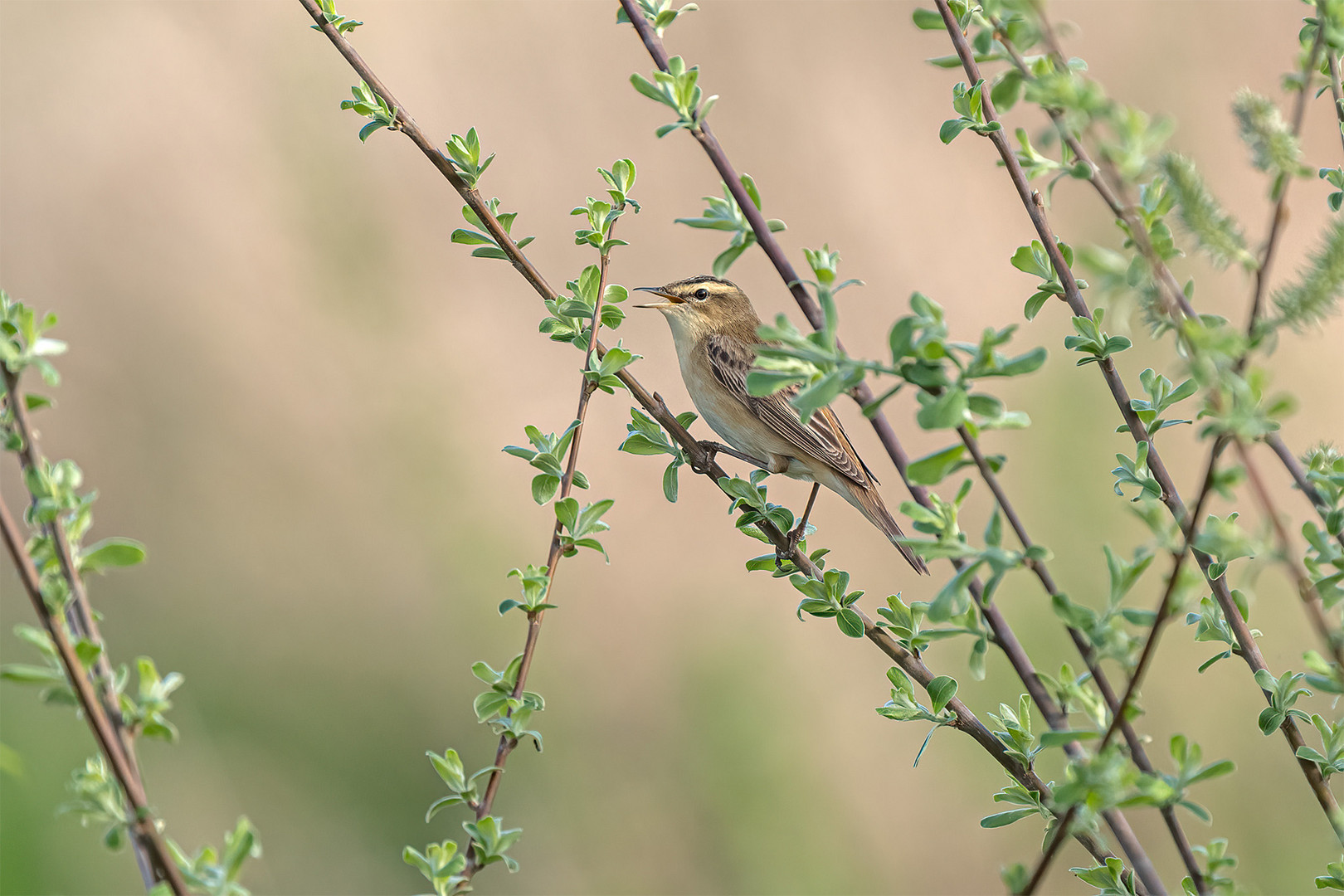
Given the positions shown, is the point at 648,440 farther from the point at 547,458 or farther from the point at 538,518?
the point at 538,518

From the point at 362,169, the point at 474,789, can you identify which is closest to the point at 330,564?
the point at 362,169

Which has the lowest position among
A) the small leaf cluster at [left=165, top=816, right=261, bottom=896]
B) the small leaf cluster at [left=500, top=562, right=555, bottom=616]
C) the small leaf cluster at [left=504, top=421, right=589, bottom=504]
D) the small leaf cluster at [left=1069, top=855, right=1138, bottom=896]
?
the small leaf cluster at [left=165, top=816, right=261, bottom=896]

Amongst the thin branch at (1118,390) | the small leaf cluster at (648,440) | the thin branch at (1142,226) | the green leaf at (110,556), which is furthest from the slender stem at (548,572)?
the thin branch at (1142,226)

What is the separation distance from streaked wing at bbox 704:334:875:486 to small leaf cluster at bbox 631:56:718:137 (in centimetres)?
200

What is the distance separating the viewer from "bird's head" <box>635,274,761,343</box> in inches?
167

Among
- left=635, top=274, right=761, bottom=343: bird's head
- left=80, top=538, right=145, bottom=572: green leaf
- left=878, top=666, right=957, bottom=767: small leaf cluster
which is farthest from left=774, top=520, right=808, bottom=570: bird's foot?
left=635, top=274, right=761, bottom=343: bird's head

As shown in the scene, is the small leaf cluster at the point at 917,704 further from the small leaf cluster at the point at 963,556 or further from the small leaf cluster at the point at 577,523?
the small leaf cluster at the point at 577,523

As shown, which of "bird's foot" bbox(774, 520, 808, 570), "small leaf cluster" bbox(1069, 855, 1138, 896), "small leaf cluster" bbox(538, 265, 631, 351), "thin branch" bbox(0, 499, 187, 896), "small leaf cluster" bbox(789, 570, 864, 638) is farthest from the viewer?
"bird's foot" bbox(774, 520, 808, 570)

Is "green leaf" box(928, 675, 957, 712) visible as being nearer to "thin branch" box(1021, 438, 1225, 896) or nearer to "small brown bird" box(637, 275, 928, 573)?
"thin branch" box(1021, 438, 1225, 896)

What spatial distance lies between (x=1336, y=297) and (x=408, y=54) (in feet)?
23.0

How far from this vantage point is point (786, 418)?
12.6ft

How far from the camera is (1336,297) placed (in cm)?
90

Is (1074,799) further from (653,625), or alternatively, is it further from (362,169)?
(362,169)

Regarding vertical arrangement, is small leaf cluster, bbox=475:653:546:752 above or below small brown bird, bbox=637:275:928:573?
below
